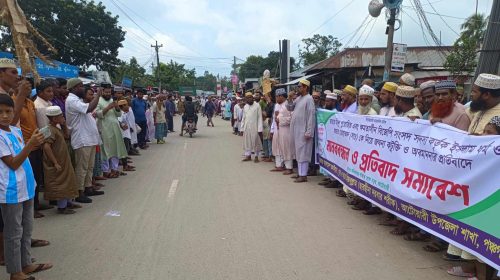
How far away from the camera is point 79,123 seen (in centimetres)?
655

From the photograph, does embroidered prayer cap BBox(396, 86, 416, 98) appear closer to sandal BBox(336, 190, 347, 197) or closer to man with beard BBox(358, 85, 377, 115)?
man with beard BBox(358, 85, 377, 115)

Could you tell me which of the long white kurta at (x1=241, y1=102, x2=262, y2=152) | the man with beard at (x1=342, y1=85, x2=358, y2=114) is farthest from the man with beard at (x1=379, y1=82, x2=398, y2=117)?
the long white kurta at (x1=241, y1=102, x2=262, y2=152)

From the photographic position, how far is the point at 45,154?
5711mm

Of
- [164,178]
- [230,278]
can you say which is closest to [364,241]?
[230,278]

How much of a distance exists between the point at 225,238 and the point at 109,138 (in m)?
4.72

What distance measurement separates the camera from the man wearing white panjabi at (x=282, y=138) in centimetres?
916

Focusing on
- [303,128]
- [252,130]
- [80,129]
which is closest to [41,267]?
[80,129]

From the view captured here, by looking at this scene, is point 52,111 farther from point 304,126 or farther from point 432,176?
point 432,176

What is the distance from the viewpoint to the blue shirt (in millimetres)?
13316

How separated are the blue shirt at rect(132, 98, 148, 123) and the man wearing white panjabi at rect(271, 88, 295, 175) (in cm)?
552

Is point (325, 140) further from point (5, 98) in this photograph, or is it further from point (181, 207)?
point (5, 98)

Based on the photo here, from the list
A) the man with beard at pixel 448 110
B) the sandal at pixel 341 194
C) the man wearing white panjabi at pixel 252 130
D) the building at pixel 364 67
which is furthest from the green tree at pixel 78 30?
the man with beard at pixel 448 110

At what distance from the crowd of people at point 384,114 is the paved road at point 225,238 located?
254mm

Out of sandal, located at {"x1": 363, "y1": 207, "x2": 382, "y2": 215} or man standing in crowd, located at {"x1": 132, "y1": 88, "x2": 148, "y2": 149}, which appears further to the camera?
man standing in crowd, located at {"x1": 132, "y1": 88, "x2": 148, "y2": 149}
